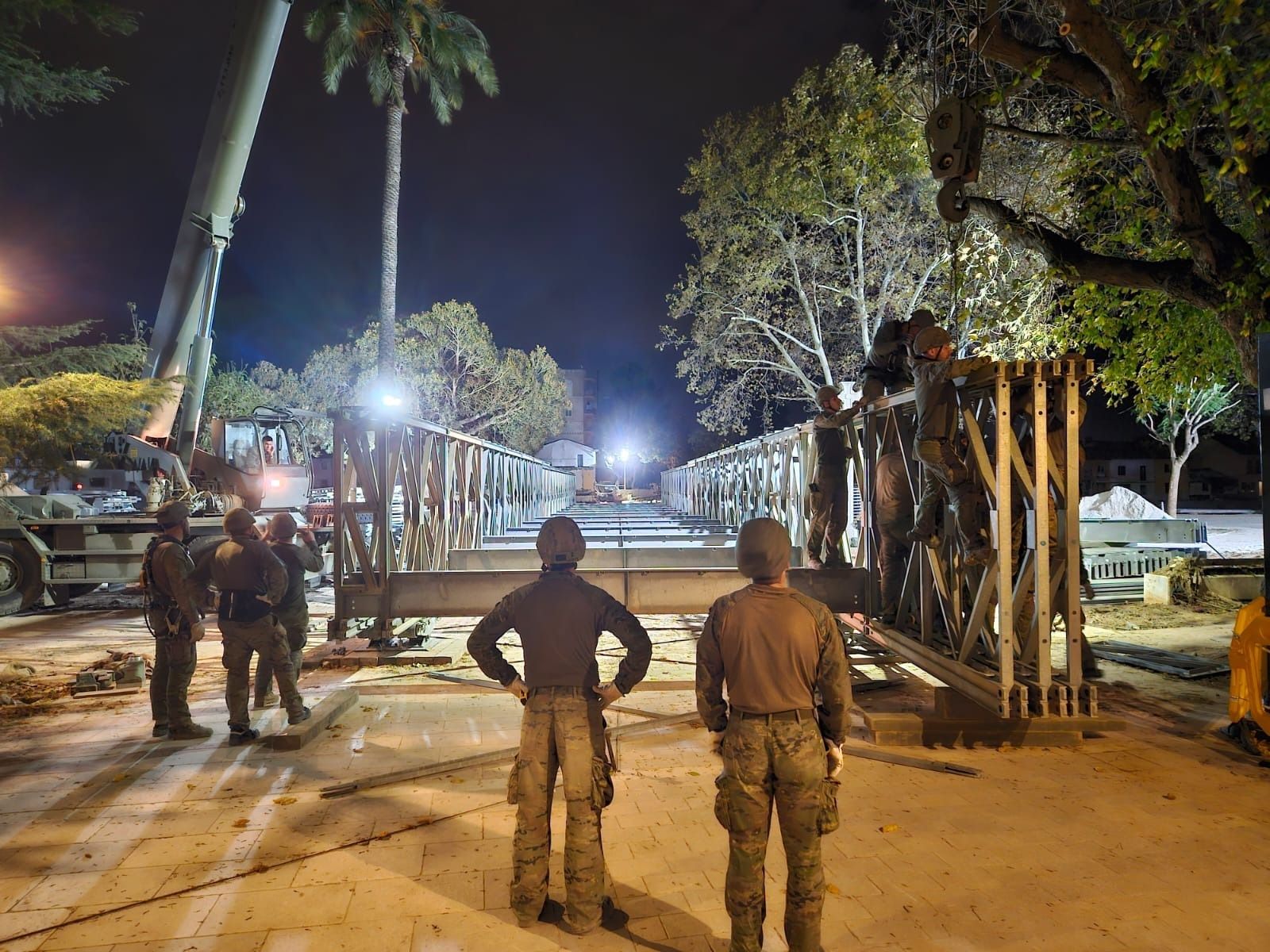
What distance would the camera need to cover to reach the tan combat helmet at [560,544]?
3273 millimetres

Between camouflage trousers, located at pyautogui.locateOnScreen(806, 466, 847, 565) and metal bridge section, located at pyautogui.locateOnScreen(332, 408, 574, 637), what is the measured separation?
393 cm

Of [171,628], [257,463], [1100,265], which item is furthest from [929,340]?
[257,463]

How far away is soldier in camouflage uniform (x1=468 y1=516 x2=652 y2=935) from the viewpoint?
3047 millimetres

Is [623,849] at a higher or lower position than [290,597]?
lower

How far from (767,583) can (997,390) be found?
287 centimetres

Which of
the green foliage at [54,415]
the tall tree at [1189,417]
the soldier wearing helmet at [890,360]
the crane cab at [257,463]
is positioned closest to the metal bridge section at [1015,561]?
the soldier wearing helmet at [890,360]

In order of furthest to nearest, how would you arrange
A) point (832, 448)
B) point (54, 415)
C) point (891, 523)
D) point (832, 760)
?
point (54, 415) → point (832, 448) → point (891, 523) → point (832, 760)

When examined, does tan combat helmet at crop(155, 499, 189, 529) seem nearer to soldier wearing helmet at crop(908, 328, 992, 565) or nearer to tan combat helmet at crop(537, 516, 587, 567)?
tan combat helmet at crop(537, 516, 587, 567)

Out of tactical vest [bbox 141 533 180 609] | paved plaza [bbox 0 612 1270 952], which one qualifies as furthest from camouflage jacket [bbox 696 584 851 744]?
tactical vest [bbox 141 533 180 609]

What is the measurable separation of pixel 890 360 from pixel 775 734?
4.42 meters

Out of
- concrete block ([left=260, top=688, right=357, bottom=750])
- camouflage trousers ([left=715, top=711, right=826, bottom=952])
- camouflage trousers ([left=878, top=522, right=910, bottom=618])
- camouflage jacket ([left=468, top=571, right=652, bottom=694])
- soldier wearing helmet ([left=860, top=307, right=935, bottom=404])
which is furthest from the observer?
camouflage trousers ([left=878, top=522, right=910, bottom=618])

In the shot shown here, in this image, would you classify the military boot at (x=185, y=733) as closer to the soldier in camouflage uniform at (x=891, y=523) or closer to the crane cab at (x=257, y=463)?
the soldier in camouflage uniform at (x=891, y=523)

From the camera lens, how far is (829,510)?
22.8 ft

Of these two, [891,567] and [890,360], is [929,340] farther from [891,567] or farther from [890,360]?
[891,567]
